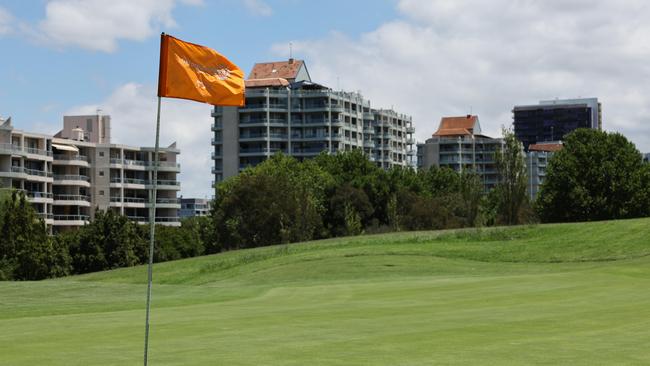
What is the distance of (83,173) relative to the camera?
17562 centimetres

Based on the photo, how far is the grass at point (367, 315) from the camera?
20906 millimetres

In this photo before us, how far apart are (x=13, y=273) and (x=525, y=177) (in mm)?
45754

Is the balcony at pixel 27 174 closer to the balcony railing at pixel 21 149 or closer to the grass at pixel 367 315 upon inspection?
the balcony railing at pixel 21 149

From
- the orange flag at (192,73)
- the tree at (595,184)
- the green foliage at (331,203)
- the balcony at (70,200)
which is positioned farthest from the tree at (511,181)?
the balcony at (70,200)

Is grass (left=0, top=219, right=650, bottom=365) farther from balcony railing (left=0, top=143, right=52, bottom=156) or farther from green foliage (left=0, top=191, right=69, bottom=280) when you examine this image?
balcony railing (left=0, top=143, right=52, bottom=156)

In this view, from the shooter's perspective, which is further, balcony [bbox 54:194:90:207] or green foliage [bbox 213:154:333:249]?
balcony [bbox 54:194:90:207]

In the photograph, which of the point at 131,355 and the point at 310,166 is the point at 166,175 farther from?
the point at 131,355

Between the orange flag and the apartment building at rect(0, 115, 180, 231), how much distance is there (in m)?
134

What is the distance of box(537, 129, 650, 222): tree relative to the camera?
396 feet

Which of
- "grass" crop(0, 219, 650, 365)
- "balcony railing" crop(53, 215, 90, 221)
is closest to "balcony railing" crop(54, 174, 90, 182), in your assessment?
"balcony railing" crop(53, 215, 90, 221)

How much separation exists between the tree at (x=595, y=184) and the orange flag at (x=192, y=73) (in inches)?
4128

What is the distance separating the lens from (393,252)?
66.4m

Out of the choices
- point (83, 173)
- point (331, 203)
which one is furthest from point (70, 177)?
point (331, 203)

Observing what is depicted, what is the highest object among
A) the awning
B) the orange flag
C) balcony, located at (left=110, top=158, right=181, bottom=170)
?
the awning
